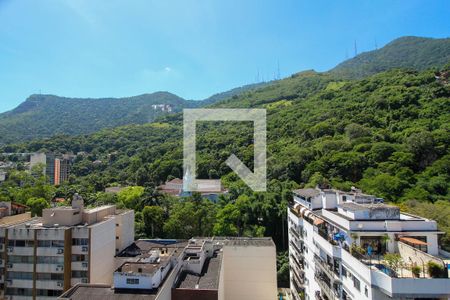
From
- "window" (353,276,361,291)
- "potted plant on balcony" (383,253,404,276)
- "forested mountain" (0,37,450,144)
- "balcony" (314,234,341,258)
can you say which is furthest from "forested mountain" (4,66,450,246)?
"forested mountain" (0,37,450,144)

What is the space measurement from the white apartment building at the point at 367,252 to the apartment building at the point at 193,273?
3.20m

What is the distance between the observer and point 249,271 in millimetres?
16094

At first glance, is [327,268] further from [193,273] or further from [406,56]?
[406,56]

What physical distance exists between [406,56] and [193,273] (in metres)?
96.7

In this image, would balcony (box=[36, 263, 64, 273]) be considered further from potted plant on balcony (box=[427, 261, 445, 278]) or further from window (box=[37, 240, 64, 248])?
potted plant on balcony (box=[427, 261, 445, 278])

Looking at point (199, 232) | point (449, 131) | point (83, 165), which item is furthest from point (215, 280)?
point (83, 165)

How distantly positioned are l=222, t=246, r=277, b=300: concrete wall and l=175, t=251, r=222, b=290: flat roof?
2.84 metres

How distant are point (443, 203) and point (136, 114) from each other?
100101mm

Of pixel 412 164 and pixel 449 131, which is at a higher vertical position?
pixel 449 131

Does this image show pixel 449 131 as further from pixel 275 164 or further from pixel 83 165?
pixel 83 165

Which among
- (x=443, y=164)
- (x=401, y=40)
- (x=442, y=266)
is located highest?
(x=401, y=40)

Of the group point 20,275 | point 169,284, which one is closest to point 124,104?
point 20,275

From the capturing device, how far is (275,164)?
110ft

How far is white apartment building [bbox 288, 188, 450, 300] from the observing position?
6.51 m
